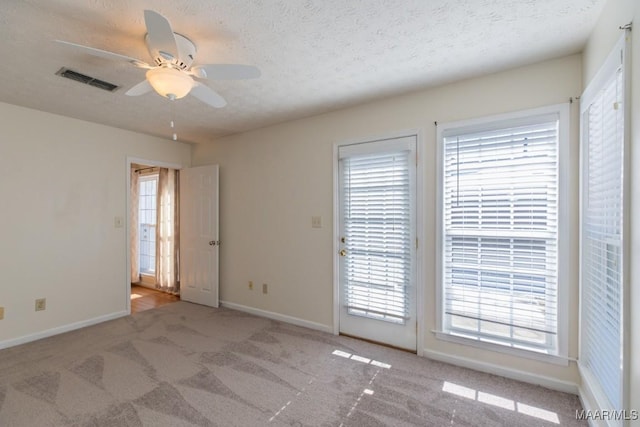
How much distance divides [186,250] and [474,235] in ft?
13.0

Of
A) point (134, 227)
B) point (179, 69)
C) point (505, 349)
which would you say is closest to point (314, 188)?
point (179, 69)

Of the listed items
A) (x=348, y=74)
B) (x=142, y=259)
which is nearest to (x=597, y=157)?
(x=348, y=74)

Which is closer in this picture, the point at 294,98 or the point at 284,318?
the point at 294,98

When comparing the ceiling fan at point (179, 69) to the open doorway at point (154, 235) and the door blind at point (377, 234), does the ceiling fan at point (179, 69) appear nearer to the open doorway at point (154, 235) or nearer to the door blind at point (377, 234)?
the door blind at point (377, 234)

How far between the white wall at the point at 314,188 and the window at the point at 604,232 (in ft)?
0.60

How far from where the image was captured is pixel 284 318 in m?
3.68

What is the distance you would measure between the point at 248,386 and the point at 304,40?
247 centimetres

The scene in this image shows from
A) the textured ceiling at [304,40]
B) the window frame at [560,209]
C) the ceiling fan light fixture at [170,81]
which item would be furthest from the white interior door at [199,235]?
the window frame at [560,209]

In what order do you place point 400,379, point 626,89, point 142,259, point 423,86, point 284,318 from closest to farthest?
point 626,89 < point 400,379 < point 423,86 < point 284,318 < point 142,259

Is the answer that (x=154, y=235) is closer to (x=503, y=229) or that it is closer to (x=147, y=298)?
(x=147, y=298)

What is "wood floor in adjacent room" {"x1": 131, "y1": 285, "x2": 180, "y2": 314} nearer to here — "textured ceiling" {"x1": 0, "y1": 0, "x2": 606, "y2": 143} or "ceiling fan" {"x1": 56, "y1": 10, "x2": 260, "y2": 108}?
"textured ceiling" {"x1": 0, "y1": 0, "x2": 606, "y2": 143}

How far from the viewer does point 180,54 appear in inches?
71.9

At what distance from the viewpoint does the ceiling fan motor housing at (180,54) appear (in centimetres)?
172

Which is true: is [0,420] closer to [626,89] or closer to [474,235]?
[474,235]
